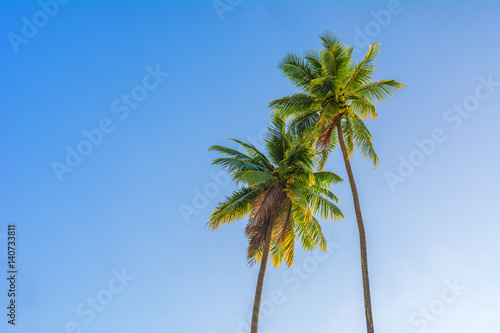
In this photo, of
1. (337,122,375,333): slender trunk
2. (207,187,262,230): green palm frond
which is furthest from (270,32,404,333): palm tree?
(207,187,262,230): green palm frond


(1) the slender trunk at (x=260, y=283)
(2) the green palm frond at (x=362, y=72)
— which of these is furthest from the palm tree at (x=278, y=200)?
(2) the green palm frond at (x=362, y=72)

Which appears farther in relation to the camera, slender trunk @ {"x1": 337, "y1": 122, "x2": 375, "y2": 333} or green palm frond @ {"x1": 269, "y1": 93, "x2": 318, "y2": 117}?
green palm frond @ {"x1": 269, "y1": 93, "x2": 318, "y2": 117}

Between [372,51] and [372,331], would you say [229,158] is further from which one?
[372,331]

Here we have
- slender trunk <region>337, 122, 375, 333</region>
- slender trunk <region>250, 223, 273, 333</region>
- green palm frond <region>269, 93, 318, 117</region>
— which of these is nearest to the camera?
slender trunk <region>337, 122, 375, 333</region>

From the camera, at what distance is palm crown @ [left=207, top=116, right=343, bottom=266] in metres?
20.3

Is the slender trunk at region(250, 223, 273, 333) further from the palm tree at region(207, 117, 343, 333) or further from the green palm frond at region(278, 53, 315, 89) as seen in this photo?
the green palm frond at region(278, 53, 315, 89)

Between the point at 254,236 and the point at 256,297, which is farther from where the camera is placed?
the point at 254,236

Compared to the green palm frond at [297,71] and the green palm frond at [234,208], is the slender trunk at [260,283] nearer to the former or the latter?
the green palm frond at [234,208]

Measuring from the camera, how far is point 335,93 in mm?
20219

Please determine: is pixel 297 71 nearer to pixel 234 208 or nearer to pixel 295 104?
pixel 295 104

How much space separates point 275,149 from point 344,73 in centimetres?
504

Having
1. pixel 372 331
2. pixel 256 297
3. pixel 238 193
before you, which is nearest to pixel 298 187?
pixel 238 193

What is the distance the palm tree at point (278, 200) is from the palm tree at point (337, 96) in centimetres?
137

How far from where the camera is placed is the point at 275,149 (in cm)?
2230
